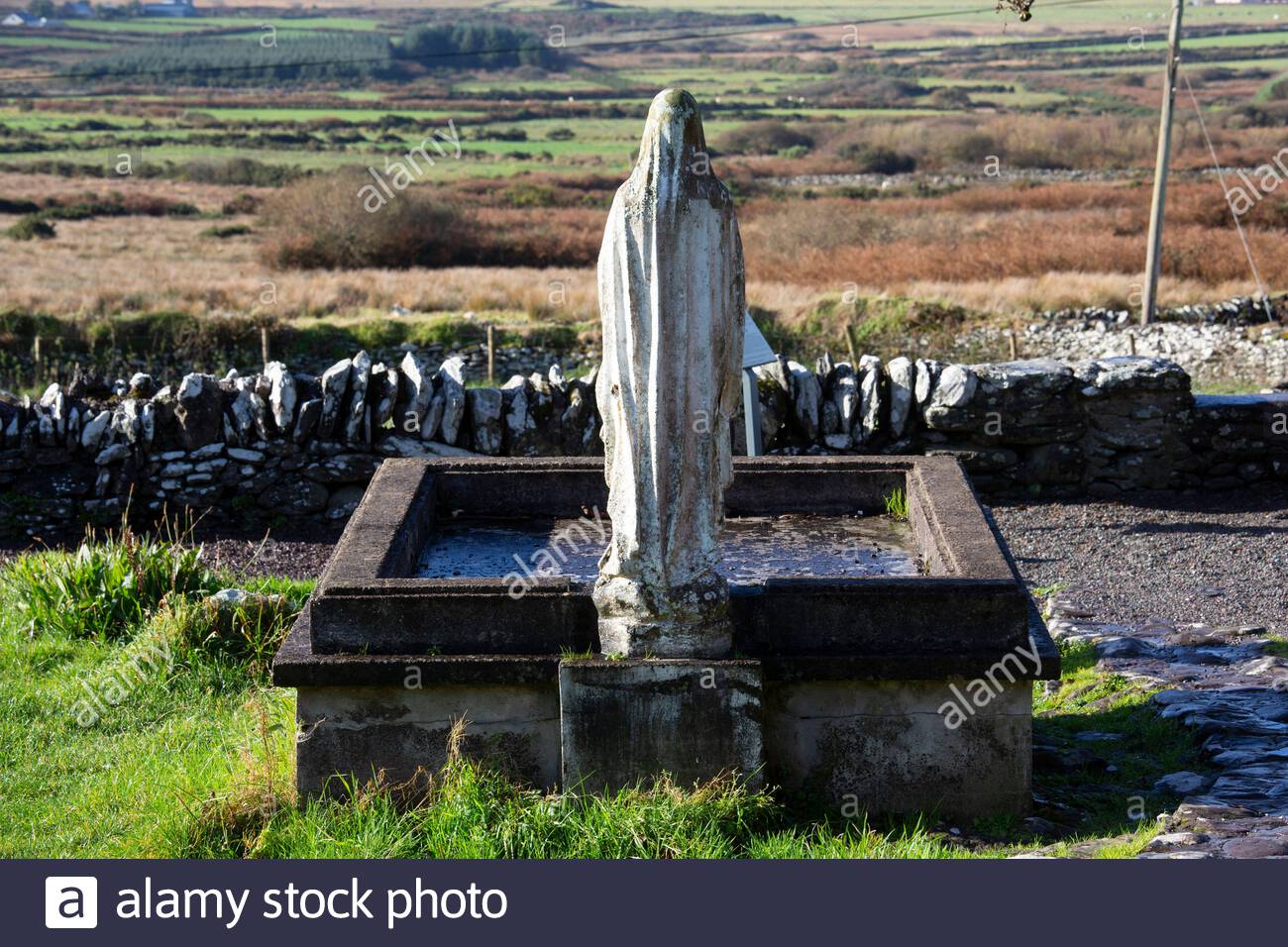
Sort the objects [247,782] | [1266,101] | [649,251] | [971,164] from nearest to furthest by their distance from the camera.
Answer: [649,251]
[247,782]
[971,164]
[1266,101]

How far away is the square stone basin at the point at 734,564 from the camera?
603 centimetres

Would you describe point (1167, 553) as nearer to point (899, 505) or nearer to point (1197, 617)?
point (1197, 617)

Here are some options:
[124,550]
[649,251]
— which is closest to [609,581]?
[649,251]

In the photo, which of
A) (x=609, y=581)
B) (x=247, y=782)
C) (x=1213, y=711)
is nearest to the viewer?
(x=609, y=581)

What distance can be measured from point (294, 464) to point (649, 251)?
6526 millimetres

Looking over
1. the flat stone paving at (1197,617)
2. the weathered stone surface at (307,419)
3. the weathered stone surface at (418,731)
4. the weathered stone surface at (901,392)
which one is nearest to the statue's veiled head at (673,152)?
the weathered stone surface at (418,731)

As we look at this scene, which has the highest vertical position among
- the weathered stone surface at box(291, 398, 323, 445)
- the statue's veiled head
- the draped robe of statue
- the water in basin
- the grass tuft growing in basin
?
the statue's veiled head

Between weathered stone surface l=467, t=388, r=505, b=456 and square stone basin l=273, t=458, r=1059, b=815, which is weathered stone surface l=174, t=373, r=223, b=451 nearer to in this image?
weathered stone surface l=467, t=388, r=505, b=456

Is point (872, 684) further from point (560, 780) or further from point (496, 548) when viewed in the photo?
point (496, 548)

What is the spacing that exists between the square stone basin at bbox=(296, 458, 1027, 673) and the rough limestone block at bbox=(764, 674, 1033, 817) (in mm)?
199

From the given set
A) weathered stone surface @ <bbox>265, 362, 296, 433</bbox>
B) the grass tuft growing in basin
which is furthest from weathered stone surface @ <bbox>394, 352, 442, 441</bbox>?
the grass tuft growing in basin

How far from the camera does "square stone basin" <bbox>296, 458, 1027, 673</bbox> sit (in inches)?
237

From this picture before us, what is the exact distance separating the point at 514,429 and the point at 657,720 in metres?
5.72

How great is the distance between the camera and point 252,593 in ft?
28.6
